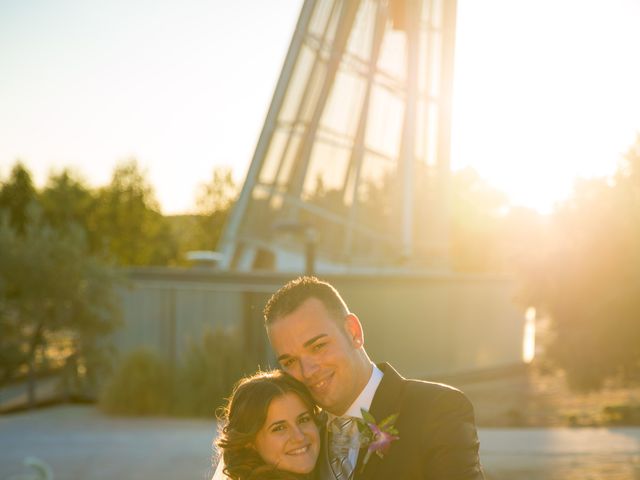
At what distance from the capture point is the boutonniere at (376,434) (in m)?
3.62

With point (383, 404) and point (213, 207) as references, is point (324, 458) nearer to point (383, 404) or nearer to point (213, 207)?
point (383, 404)

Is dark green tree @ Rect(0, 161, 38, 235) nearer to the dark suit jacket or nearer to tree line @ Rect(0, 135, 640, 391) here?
tree line @ Rect(0, 135, 640, 391)

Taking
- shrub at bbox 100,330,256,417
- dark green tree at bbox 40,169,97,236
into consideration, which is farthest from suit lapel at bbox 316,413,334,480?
dark green tree at bbox 40,169,97,236

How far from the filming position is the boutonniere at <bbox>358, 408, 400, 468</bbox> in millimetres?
3622

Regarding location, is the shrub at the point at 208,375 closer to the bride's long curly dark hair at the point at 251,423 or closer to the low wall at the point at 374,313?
the low wall at the point at 374,313

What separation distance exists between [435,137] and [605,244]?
10.1 m

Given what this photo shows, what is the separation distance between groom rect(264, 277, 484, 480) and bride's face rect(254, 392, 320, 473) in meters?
0.12

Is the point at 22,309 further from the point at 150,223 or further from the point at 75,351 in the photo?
the point at 150,223

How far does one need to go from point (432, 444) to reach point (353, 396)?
54 centimetres

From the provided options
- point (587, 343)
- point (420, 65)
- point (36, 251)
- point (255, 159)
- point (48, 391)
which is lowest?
point (48, 391)

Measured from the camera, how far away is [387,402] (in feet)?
12.9

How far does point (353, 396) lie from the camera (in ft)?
13.4

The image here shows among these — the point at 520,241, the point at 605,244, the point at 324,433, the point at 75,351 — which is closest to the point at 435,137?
the point at 520,241

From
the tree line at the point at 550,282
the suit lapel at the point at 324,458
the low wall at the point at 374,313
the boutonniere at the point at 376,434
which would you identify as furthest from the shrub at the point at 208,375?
the boutonniere at the point at 376,434
